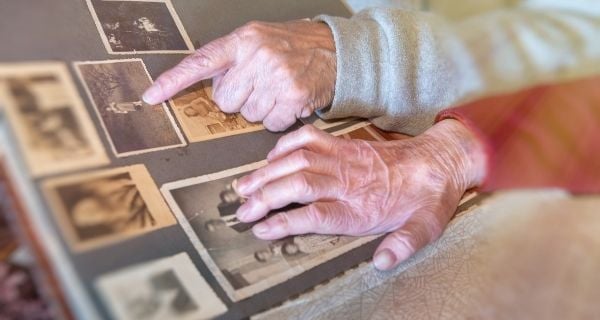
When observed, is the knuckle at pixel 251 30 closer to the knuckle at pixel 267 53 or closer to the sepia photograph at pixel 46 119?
the knuckle at pixel 267 53

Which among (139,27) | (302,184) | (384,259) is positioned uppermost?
(139,27)

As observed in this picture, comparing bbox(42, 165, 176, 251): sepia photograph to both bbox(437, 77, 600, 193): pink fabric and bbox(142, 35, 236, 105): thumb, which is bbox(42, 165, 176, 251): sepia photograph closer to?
bbox(142, 35, 236, 105): thumb

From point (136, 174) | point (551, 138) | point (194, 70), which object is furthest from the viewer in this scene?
point (194, 70)

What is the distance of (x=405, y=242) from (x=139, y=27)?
43 centimetres

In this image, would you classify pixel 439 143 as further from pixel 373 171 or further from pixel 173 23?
pixel 173 23

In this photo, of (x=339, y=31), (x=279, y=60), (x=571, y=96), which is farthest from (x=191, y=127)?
(x=571, y=96)

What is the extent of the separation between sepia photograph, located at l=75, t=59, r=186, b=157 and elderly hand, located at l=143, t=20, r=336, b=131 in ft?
0.09

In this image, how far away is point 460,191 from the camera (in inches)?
27.9

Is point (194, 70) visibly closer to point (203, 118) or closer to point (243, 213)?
point (203, 118)

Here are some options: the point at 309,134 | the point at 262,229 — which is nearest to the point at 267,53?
the point at 309,134

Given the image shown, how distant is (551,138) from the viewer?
41 centimetres

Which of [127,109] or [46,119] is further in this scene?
[127,109]

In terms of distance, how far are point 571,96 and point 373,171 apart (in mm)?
290

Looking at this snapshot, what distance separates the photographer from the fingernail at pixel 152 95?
0.67 meters
